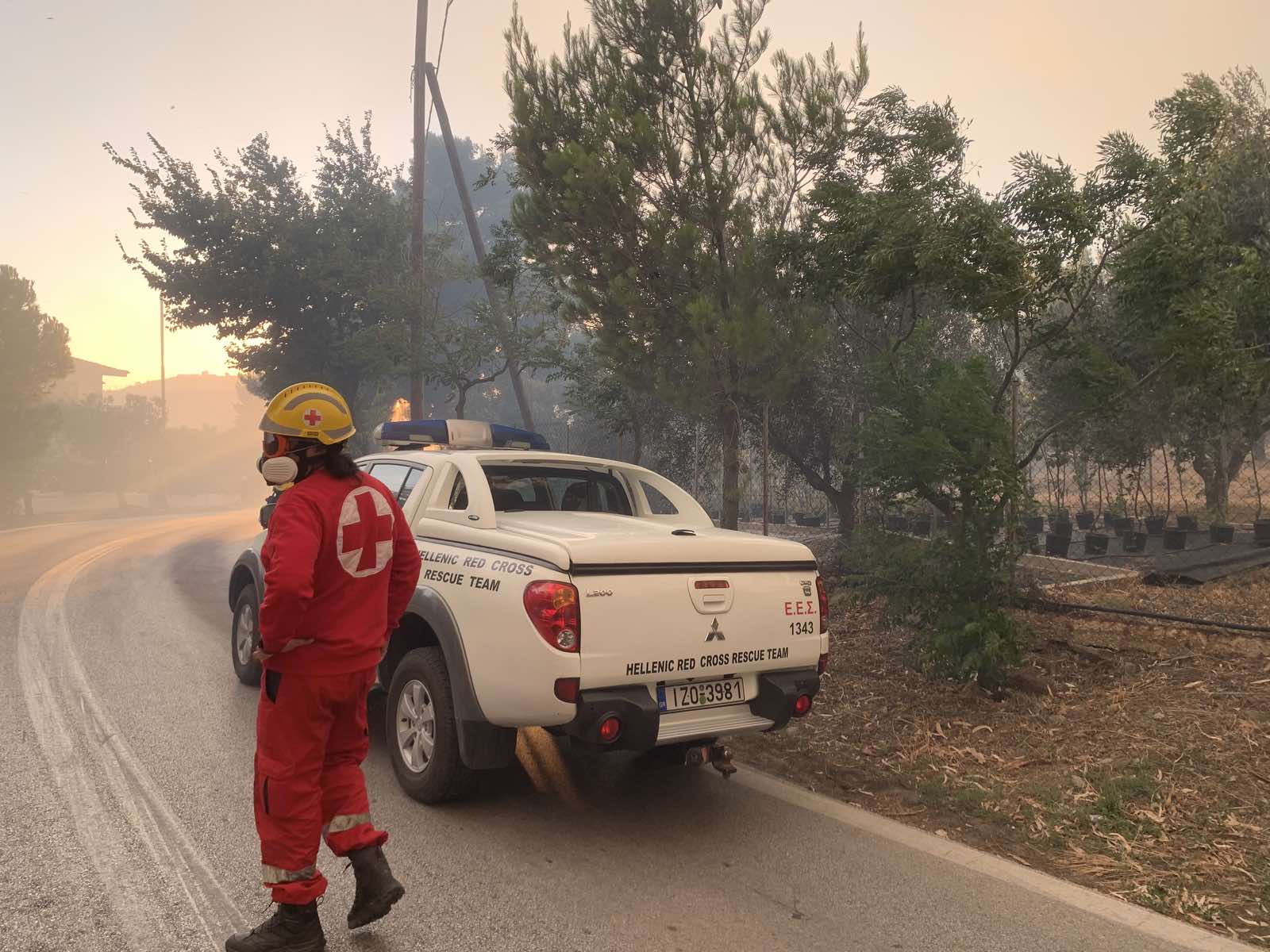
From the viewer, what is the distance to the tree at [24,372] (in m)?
33.3

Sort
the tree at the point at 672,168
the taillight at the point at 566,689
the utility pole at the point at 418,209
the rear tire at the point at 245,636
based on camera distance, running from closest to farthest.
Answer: the taillight at the point at 566,689 → the rear tire at the point at 245,636 → the tree at the point at 672,168 → the utility pole at the point at 418,209

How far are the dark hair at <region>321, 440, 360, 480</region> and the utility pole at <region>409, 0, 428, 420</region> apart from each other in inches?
744

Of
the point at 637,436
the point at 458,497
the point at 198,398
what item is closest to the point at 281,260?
the point at 637,436

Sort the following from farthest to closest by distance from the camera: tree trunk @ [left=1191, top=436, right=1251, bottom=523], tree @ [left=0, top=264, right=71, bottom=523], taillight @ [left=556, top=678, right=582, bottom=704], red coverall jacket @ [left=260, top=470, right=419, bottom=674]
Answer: tree @ [left=0, top=264, right=71, bottom=523], tree trunk @ [left=1191, top=436, right=1251, bottom=523], taillight @ [left=556, top=678, right=582, bottom=704], red coverall jacket @ [left=260, top=470, right=419, bottom=674]

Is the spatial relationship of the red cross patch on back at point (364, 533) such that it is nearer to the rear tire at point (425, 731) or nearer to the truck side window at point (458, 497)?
the rear tire at point (425, 731)

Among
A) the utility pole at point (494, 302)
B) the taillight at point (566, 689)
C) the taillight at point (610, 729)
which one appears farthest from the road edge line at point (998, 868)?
the utility pole at point (494, 302)

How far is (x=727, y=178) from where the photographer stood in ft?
30.2

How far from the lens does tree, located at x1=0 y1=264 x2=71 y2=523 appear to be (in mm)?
33312

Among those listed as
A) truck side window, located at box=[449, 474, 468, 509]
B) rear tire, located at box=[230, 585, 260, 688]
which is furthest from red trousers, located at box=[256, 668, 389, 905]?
rear tire, located at box=[230, 585, 260, 688]

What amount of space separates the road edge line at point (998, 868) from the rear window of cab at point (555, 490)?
1871 millimetres

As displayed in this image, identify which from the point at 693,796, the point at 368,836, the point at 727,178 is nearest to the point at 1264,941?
the point at 693,796

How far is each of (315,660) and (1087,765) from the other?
13.8 feet

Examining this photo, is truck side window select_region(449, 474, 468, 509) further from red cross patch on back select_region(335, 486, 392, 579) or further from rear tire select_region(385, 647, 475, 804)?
red cross patch on back select_region(335, 486, 392, 579)

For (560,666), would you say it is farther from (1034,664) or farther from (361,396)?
(361,396)
